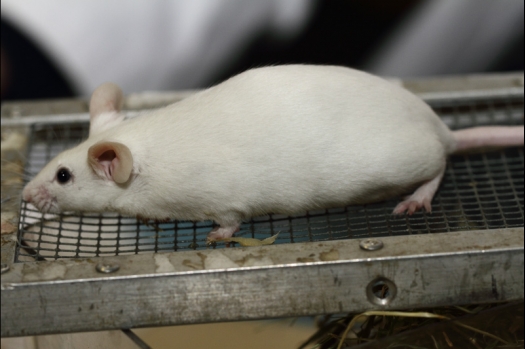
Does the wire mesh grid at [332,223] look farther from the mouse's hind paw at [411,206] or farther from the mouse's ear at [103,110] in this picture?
the mouse's ear at [103,110]

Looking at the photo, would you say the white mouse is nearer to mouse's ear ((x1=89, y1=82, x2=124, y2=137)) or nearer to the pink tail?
mouse's ear ((x1=89, y1=82, x2=124, y2=137))

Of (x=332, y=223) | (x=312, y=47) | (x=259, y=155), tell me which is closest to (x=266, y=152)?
(x=259, y=155)

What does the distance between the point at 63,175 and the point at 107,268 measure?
1.90 feet

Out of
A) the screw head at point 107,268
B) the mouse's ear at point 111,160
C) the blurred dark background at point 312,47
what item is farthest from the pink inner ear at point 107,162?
the blurred dark background at point 312,47

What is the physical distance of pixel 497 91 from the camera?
2.42 metres

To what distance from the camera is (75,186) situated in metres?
1.96

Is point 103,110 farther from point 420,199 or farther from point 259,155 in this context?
point 420,199

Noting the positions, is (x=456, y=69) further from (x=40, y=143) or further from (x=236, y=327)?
(x=236, y=327)

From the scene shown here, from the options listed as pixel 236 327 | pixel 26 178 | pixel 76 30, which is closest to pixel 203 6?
pixel 76 30

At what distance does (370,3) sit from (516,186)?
180cm

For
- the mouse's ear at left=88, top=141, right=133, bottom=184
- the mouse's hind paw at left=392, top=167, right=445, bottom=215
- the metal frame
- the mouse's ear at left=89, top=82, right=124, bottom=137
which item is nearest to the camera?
the metal frame

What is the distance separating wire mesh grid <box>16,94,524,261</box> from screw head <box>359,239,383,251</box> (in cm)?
23

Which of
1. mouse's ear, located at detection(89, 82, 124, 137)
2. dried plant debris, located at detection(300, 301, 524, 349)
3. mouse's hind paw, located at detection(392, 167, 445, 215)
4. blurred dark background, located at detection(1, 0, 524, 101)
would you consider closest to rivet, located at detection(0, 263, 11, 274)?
mouse's ear, located at detection(89, 82, 124, 137)

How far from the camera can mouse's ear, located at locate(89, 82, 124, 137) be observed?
2102 mm
